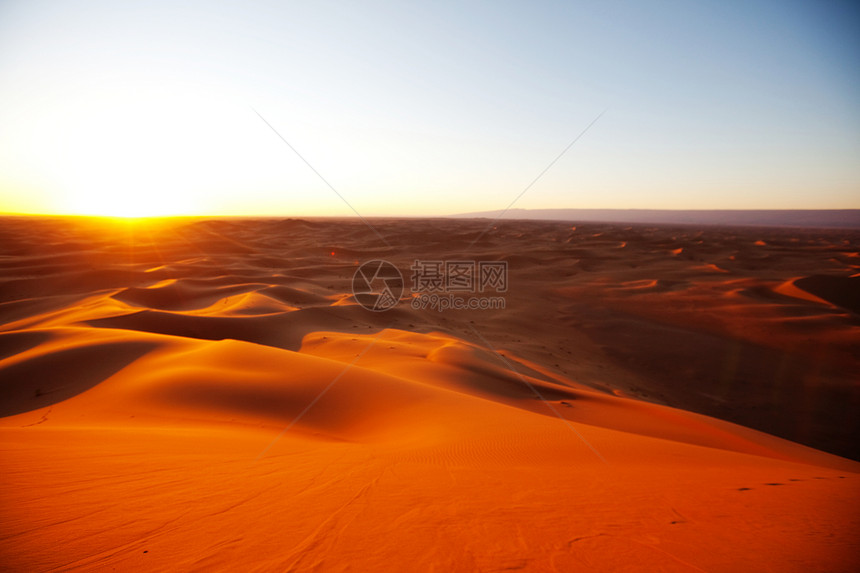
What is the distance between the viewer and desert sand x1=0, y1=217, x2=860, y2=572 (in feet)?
6.82

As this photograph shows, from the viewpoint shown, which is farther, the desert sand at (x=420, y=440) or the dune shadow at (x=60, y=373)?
the dune shadow at (x=60, y=373)

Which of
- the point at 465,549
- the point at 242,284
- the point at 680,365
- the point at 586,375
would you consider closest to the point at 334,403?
the point at 465,549

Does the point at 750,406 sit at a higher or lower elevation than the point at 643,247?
lower

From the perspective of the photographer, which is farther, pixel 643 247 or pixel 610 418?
pixel 643 247

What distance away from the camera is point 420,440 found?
13.4ft

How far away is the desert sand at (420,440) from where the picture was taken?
2.08 m

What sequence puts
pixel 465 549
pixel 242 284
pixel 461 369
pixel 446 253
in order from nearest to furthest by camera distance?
pixel 465 549, pixel 461 369, pixel 242 284, pixel 446 253

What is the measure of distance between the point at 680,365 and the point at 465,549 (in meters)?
10.3

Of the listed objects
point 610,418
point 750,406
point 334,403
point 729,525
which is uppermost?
point 729,525

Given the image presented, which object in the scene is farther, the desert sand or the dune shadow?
the dune shadow

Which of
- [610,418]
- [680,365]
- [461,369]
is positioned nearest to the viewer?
[610,418]

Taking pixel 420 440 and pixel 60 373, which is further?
pixel 60 373

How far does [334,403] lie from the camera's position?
525 cm

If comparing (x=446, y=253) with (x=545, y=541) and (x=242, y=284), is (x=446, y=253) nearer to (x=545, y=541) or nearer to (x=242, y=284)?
(x=242, y=284)
